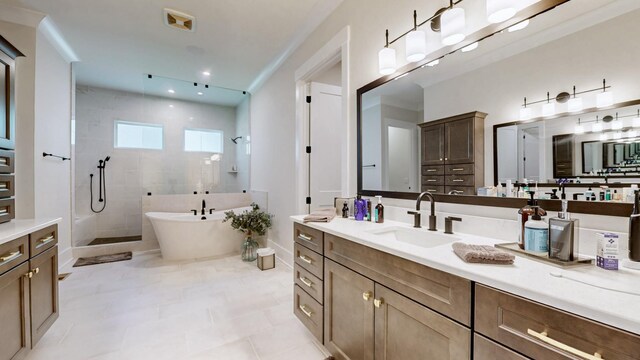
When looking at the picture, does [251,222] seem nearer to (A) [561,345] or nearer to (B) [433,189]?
(B) [433,189]

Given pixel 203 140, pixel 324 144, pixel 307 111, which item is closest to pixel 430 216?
pixel 324 144

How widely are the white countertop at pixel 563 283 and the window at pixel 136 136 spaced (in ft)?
15.6

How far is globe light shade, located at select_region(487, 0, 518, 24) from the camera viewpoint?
1201 millimetres

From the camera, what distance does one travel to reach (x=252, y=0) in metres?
2.41

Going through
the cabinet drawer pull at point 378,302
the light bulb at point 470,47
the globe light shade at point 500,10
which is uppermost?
the globe light shade at point 500,10

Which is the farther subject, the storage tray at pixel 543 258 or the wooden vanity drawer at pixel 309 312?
the wooden vanity drawer at pixel 309 312

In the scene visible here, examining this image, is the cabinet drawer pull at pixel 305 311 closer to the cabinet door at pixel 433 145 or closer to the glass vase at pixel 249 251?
the cabinet door at pixel 433 145

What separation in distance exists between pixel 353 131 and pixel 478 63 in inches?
41.0

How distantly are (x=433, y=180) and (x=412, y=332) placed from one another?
2.96ft

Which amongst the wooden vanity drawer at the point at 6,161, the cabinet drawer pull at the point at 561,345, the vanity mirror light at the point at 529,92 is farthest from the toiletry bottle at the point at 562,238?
the wooden vanity drawer at the point at 6,161

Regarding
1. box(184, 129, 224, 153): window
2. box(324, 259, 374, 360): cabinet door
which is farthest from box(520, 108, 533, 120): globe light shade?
box(184, 129, 224, 153): window

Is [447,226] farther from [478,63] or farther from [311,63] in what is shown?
[311,63]

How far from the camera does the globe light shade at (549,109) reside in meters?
1.15

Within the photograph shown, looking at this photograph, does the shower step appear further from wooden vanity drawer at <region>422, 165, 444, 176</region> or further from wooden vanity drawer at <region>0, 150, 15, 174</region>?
wooden vanity drawer at <region>422, 165, 444, 176</region>
